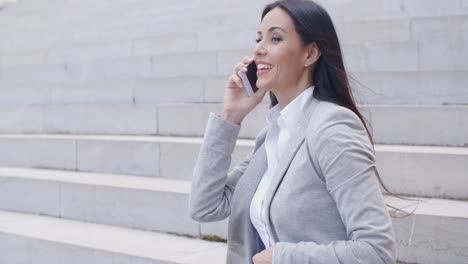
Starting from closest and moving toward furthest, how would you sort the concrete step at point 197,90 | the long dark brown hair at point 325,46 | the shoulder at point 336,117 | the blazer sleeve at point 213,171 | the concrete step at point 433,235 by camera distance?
the shoulder at point 336,117 → the long dark brown hair at point 325,46 → the blazer sleeve at point 213,171 → the concrete step at point 433,235 → the concrete step at point 197,90

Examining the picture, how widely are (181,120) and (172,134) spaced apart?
0.16 metres

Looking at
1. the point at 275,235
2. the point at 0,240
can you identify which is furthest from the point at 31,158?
the point at 275,235

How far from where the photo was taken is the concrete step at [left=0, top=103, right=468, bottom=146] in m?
3.58

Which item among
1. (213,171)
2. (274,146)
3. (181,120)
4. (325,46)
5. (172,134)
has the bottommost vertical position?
(172,134)

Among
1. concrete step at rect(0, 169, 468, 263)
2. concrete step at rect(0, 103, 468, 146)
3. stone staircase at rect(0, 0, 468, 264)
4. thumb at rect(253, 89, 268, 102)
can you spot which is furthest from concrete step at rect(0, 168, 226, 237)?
thumb at rect(253, 89, 268, 102)

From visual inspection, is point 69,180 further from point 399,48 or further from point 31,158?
point 399,48

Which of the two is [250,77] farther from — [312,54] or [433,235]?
[433,235]

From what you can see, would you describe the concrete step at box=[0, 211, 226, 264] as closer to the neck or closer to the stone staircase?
the stone staircase

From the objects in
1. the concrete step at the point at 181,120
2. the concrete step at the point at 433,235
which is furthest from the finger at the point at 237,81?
A: the concrete step at the point at 433,235

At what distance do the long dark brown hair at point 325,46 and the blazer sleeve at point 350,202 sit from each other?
0.14 m

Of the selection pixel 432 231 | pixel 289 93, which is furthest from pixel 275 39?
pixel 432 231

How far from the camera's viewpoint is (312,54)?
1672 mm

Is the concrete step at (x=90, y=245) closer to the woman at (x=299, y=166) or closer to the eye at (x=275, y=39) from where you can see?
the woman at (x=299, y=166)

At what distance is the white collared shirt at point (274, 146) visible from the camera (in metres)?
1.71
